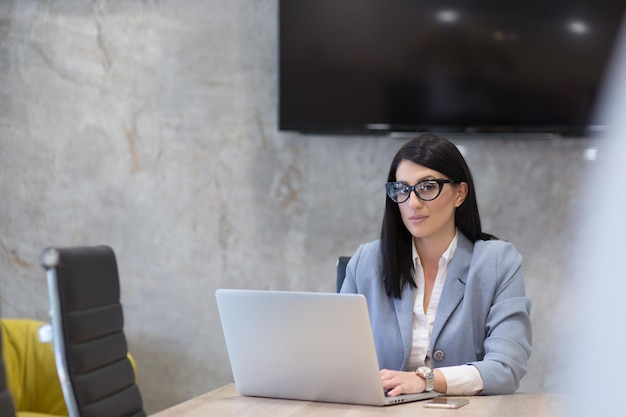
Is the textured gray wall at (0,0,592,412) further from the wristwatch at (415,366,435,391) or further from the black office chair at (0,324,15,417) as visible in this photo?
the black office chair at (0,324,15,417)

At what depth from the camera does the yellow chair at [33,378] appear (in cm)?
374

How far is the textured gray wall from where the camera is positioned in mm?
3994

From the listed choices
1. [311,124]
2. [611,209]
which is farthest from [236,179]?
[611,209]

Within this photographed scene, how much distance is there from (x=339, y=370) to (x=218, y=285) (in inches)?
94.0

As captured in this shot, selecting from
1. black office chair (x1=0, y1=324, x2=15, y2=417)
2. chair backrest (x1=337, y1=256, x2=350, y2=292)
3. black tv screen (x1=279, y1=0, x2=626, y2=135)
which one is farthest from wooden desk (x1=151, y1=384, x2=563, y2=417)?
black tv screen (x1=279, y1=0, x2=626, y2=135)

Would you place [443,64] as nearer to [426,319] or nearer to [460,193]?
[460,193]

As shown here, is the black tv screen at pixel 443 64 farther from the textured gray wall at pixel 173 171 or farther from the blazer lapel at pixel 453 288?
the blazer lapel at pixel 453 288

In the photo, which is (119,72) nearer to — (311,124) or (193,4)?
(193,4)

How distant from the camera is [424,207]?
2.35m

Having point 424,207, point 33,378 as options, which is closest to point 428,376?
point 424,207

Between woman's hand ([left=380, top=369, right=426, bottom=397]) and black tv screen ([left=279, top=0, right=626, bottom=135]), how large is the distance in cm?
189

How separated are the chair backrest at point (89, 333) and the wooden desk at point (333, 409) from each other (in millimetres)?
346

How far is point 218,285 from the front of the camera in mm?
4141

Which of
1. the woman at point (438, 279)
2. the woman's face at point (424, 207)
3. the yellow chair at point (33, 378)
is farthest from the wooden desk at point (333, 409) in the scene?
the yellow chair at point (33, 378)
